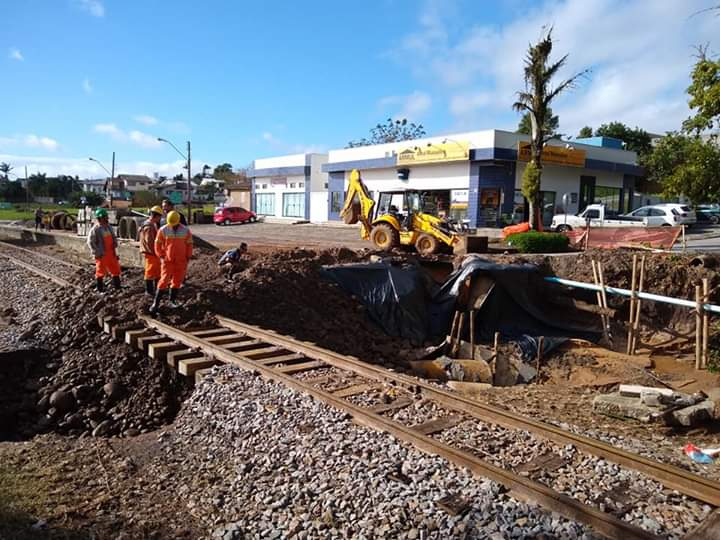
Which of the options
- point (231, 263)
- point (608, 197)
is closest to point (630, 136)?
point (608, 197)

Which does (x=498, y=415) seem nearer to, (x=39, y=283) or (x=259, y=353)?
(x=259, y=353)

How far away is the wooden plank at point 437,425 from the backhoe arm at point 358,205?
1376cm

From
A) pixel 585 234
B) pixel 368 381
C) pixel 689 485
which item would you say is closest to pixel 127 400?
pixel 368 381

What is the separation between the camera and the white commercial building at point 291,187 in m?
43.0

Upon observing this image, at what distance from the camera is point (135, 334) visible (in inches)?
336

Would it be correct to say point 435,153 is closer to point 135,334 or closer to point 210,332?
point 210,332

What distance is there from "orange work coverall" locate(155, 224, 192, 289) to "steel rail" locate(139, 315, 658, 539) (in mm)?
2923

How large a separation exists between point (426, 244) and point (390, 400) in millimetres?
11496

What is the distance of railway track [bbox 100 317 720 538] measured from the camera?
13.1ft

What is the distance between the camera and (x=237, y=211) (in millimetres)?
41938

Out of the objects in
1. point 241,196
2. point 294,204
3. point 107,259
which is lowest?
point 107,259

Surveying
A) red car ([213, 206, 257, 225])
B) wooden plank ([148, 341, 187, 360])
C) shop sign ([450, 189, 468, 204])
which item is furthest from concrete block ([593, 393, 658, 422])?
red car ([213, 206, 257, 225])

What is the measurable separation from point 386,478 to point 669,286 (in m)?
11.4

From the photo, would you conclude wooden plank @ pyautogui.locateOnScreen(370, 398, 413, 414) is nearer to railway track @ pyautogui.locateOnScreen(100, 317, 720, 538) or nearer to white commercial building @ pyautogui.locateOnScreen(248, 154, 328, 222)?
railway track @ pyautogui.locateOnScreen(100, 317, 720, 538)
